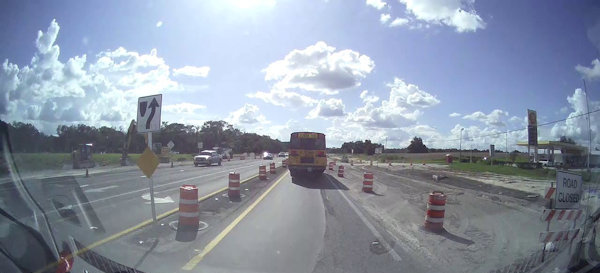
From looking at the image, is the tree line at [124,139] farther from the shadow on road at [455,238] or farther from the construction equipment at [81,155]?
the shadow on road at [455,238]

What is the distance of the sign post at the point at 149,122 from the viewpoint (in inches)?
334

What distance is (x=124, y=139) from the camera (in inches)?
1592

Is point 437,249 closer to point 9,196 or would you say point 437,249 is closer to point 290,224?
point 290,224

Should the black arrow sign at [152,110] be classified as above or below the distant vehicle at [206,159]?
above

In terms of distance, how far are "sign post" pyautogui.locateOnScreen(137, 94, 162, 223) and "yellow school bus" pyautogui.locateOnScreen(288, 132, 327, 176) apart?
16846 millimetres

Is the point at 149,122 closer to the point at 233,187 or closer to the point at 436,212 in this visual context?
the point at 233,187

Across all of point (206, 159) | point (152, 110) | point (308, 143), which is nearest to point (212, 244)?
point (152, 110)

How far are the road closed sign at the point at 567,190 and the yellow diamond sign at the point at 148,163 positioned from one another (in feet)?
26.6

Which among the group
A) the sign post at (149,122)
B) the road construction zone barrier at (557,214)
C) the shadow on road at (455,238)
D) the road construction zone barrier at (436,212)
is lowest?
the shadow on road at (455,238)

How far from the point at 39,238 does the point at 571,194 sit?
813 centimetres

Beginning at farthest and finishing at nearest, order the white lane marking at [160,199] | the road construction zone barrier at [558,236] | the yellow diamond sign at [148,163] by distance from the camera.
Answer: the white lane marking at [160,199]
the yellow diamond sign at [148,163]
the road construction zone barrier at [558,236]

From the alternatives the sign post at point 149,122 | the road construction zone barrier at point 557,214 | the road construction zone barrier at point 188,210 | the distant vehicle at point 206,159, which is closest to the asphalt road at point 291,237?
the road construction zone barrier at point 188,210

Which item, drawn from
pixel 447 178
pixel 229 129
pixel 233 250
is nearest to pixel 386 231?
pixel 233 250

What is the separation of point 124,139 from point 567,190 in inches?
1636
